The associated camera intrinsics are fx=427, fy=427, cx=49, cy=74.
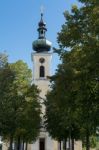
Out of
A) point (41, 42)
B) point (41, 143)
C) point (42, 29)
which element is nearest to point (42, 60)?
point (41, 42)

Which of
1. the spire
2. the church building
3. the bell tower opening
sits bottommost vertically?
the bell tower opening

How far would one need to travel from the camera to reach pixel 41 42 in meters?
87.7

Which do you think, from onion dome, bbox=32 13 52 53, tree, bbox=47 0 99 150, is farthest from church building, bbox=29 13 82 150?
tree, bbox=47 0 99 150

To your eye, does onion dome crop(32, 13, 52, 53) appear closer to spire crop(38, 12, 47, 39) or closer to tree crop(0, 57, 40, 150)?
spire crop(38, 12, 47, 39)

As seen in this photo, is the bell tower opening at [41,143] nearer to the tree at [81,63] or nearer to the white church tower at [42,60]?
the white church tower at [42,60]

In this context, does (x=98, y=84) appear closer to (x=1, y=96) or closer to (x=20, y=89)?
(x=1, y=96)

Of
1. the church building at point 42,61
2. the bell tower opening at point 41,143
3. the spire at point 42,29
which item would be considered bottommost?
the bell tower opening at point 41,143

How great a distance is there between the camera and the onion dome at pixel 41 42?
8769 centimetres

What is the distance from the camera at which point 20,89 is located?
4347 cm

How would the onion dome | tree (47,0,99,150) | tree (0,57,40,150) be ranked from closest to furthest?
1. tree (47,0,99,150)
2. tree (0,57,40,150)
3. the onion dome

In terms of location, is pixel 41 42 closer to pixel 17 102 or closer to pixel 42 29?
pixel 42 29

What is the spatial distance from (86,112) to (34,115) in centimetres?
2147

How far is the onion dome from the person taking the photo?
288 feet

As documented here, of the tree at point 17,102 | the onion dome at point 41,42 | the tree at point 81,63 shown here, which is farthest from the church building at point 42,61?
the tree at point 81,63
